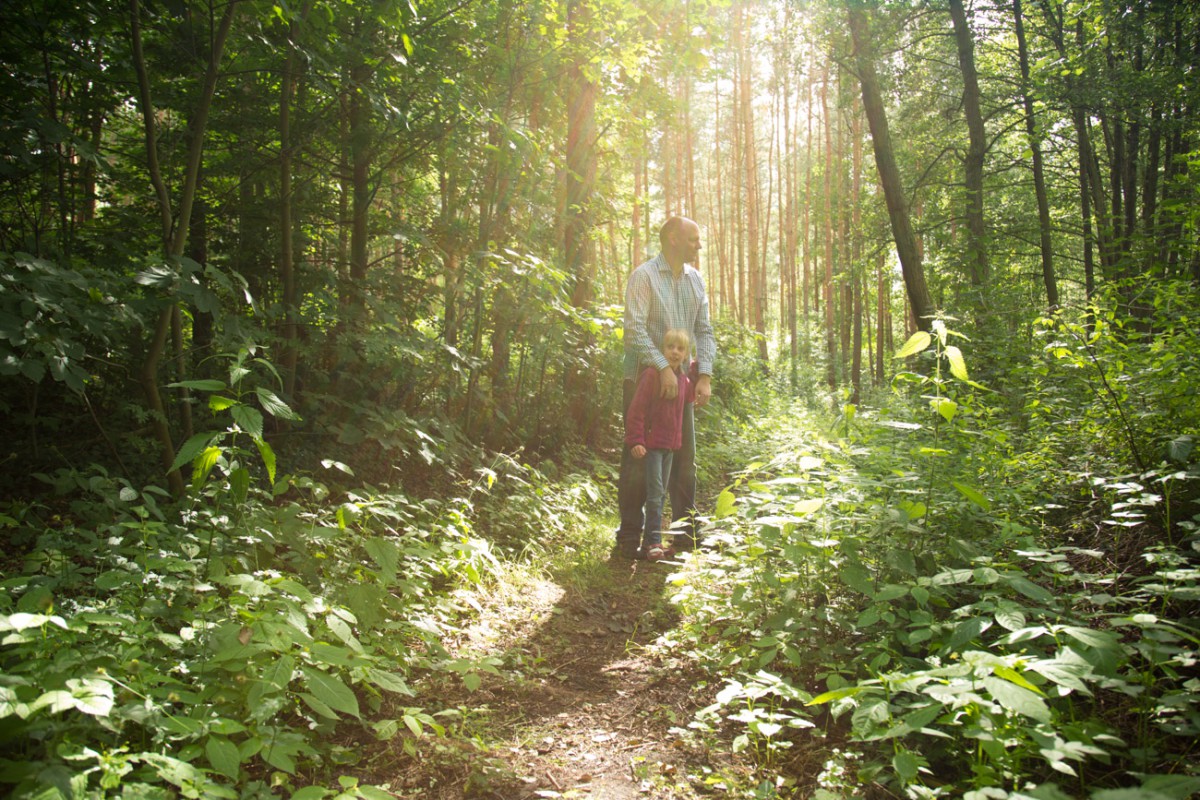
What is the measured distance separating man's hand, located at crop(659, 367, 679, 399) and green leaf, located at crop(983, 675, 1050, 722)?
3091 mm

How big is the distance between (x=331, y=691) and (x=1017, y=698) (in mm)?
1863

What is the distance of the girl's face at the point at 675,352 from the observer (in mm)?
4750

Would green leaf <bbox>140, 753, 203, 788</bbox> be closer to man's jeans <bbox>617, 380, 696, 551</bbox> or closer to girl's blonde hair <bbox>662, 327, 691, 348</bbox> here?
man's jeans <bbox>617, 380, 696, 551</bbox>

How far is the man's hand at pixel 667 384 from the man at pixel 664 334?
14 mm

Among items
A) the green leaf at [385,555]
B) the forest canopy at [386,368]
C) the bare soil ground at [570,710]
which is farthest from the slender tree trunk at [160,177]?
the bare soil ground at [570,710]

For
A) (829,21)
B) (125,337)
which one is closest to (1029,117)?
(829,21)

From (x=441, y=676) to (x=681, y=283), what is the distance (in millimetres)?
3337

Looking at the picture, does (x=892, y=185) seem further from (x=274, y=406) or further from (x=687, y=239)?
(x=274, y=406)

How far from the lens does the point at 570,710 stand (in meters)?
2.73

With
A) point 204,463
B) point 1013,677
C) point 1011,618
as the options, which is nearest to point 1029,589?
point 1011,618

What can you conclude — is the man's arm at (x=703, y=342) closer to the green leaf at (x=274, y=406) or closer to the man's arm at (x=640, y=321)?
the man's arm at (x=640, y=321)

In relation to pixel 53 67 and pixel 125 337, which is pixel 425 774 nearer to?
pixel 125 337

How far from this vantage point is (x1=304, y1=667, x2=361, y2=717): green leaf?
74.1 inches

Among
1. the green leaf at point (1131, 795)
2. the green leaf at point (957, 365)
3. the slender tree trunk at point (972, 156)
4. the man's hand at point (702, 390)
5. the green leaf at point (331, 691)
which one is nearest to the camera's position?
the green leaf at point (1131, 795)
